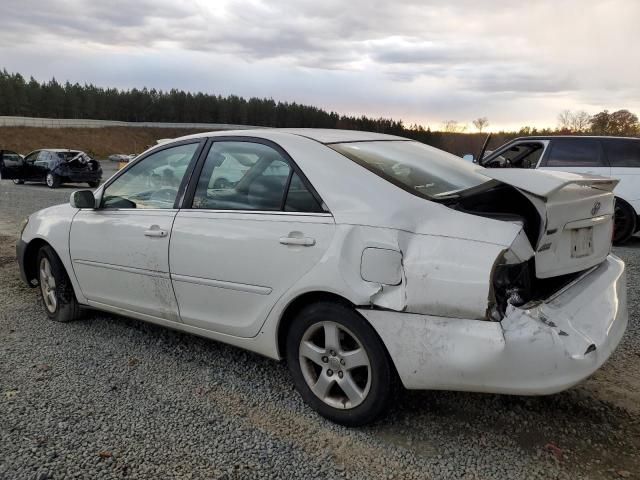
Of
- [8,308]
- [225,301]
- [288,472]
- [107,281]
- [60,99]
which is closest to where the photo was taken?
[288,472]

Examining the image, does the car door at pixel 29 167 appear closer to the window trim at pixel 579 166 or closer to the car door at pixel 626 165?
the window trim at pixel 579 166

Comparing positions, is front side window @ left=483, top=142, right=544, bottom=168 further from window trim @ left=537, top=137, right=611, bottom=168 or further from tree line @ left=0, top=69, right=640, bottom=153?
tree line @ left=0, top=69, right=640, bottom=153

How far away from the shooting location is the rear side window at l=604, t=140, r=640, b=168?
8.27 metres

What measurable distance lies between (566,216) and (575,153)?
262 inches

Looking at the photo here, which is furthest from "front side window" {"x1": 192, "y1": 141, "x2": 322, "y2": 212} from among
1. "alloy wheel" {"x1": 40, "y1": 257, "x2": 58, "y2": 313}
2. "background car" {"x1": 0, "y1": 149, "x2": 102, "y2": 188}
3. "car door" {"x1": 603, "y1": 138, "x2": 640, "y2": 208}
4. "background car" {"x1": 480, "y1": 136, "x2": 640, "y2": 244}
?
"background car" {"x1": 0, "y1": 149, "x2": 102, "y2": 188}

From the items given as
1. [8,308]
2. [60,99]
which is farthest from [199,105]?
[8,308]

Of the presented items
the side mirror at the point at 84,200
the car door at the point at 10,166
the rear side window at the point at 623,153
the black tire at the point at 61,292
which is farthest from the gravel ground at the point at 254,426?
the car door at the point at 10,166

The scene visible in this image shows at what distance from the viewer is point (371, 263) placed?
2.58 m

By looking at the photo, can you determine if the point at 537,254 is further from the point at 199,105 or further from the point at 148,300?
the point at 199,105

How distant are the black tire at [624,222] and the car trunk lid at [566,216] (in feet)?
19.7

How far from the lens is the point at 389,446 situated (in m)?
2.67

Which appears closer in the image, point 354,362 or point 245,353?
point 354,362

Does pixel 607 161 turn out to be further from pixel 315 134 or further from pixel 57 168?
pixel 57 168

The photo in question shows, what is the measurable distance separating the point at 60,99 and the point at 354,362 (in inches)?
4278
